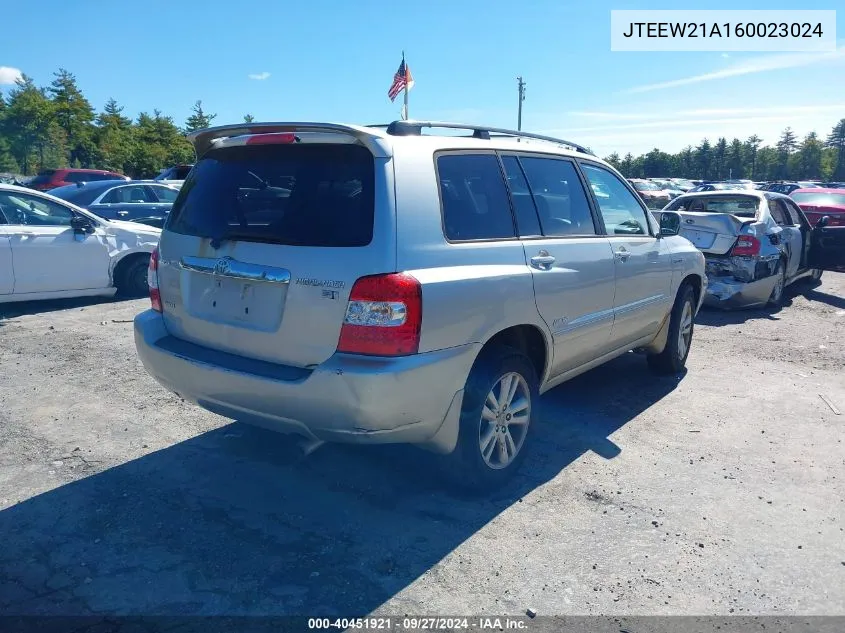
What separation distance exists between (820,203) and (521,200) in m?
15.1


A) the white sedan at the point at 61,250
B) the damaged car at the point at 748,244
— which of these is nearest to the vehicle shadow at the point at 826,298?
the damaged car at the point at 748,244

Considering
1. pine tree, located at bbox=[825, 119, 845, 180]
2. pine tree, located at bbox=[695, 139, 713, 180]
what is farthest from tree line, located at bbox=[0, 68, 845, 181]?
pine tree, located at bbox=[825, 119, 845, 180]

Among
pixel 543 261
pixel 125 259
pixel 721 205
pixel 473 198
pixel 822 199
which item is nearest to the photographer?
pixel 473 198

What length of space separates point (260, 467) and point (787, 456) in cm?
337

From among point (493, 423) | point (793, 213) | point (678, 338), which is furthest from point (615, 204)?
point (793, 213)

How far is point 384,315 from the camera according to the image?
2977 mm

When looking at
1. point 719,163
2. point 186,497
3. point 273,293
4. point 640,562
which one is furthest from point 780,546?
point 719,163

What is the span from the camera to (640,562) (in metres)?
3.13

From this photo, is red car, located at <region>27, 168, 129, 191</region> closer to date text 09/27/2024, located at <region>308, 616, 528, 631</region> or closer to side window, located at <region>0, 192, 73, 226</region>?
side window, located at <region>0, 192, 73, 226</region>

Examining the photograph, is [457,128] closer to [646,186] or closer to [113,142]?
[646,186]

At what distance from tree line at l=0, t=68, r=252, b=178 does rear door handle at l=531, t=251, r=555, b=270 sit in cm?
4146

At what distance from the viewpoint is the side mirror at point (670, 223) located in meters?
5.66

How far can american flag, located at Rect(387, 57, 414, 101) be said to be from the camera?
44.6 ft

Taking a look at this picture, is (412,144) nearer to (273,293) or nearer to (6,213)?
(273,293)
